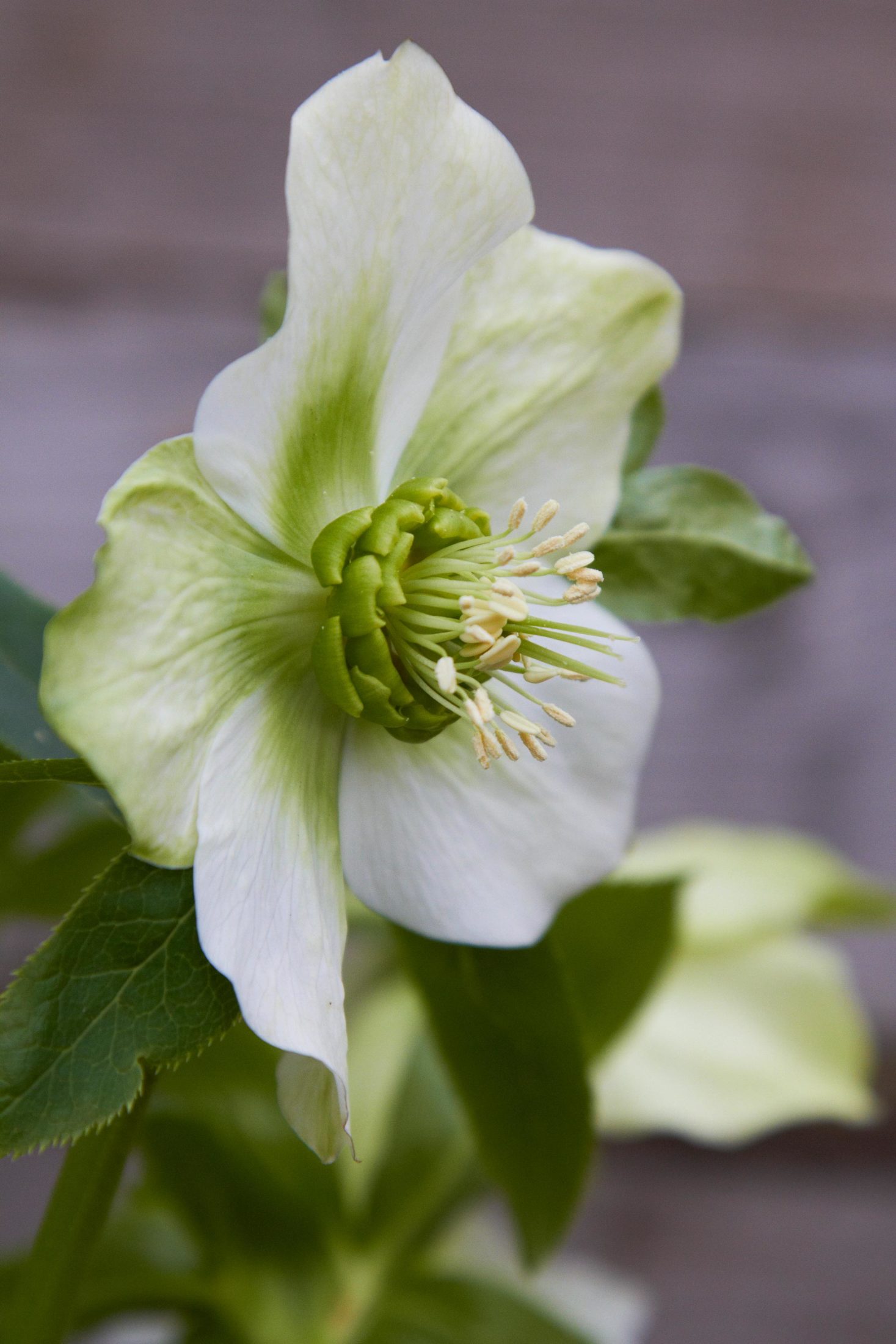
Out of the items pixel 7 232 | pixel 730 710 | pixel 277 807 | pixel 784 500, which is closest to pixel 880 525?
pixel 784 500

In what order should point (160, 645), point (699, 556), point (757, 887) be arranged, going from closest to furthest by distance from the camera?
point (160, 645) → point (699, 556) → point (757, 887)

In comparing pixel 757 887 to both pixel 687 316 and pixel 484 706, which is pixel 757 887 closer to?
pixel 484 706

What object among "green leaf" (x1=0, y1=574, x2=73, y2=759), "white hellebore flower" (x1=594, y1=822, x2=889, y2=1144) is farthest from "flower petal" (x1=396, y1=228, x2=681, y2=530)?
"white hellebore flower" (x1=594, y1=822, x2=889, y2=1144)

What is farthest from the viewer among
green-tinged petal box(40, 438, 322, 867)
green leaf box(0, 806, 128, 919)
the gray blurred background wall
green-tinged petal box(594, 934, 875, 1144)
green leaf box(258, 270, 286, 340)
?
the gray blurred background wall

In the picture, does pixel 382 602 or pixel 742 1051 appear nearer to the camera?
pixel 382 602

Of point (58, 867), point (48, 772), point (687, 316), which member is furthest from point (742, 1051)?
point (687, 316)

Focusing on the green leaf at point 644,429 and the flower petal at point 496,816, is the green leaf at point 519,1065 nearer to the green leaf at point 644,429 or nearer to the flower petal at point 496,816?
the flower petal at point 496,816

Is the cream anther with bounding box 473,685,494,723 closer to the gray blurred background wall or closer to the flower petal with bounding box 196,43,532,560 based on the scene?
the flower petal with bounding box 196,43,532,560

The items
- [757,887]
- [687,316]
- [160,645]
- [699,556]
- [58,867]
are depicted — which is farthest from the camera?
[687,316]
